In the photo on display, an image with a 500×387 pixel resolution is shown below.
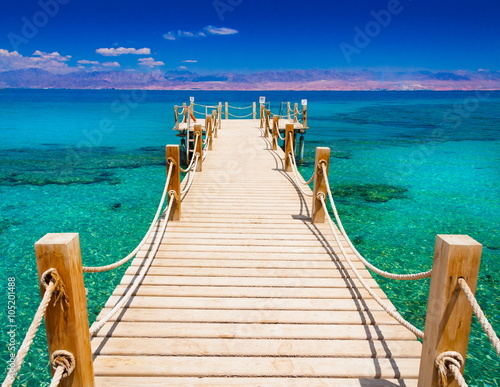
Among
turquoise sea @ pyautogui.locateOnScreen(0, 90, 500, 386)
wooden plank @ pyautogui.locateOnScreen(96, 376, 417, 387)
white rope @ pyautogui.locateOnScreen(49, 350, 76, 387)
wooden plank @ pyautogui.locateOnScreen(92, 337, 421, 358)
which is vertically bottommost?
turquoise sea @ pyautogui.locateOnScreen(0, 90, 500, 386)

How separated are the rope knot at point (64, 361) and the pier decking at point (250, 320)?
68 cm

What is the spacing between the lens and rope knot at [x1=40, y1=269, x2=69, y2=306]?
2021 millimetres

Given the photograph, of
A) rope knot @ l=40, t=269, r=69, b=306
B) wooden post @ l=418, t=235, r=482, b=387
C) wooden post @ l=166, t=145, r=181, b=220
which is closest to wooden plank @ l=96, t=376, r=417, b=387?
wooden post @ l=418, t=235, r=482, b=387

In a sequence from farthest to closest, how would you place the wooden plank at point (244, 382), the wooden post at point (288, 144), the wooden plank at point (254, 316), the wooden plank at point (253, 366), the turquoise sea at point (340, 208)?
1. the wooden post at point (288, 144)
2. the turquoise sea at point (340, 208)
3. the wooden plank at point (254, 316)
4. the wooden plank at point (253, 366)
5. the wooden plank at point (244, 382)

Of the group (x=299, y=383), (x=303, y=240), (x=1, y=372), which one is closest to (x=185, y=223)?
(x=303, y=240)

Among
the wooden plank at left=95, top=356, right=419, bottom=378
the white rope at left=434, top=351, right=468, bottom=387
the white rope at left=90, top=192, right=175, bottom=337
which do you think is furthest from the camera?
the white rope at left=90, top=192, right=175, bottom=337

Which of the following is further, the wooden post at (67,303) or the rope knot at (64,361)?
the rope knot at (64,361)

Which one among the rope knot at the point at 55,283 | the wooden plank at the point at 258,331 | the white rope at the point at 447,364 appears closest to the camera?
the rope knot at the point at 55,283

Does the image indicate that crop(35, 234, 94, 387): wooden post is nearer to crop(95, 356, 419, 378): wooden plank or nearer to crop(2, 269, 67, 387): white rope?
crop(2, 269, 67, 387): white rope

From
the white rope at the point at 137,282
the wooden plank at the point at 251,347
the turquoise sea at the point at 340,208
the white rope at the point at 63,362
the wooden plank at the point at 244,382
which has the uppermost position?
the white rope at the point at 63,362

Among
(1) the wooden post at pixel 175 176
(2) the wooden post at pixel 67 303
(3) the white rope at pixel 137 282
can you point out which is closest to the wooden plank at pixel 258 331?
(3) the white rope at pixel 137 282

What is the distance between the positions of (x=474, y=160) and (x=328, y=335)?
71.5 ft

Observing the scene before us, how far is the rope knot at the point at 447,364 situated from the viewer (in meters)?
2.14

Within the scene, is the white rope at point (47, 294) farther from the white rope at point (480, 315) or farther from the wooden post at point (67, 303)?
the white rope at point (480, 315)
